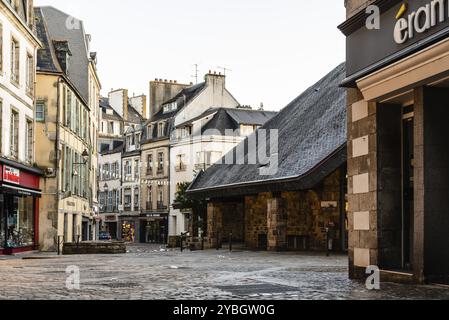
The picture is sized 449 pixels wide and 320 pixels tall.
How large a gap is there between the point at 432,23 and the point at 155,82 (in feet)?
185

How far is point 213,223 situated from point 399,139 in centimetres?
2273

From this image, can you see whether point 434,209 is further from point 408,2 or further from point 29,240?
point 29,240

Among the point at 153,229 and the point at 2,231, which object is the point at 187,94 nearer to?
the point at 153,229

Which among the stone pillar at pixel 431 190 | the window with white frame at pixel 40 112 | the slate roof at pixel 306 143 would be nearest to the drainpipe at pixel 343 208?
the slate roof at pixel 306 143

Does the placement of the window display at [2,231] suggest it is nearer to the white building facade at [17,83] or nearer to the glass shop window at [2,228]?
the glass shop window at [2,228]

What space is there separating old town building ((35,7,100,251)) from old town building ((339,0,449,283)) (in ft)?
59.1

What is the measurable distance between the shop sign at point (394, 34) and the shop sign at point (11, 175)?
592 inches

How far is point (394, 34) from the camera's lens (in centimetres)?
1027

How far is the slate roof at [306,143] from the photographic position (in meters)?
23.0

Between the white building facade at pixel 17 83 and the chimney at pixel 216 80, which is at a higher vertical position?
the chimney at pixel 216 80

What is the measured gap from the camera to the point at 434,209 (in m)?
9.83

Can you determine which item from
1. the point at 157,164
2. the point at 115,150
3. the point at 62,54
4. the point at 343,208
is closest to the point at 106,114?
the point at 115,150

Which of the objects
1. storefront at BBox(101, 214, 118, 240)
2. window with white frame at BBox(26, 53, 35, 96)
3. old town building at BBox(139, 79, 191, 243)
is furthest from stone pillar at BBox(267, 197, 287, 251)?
storefront at BBox(101, 214, 118, 240)

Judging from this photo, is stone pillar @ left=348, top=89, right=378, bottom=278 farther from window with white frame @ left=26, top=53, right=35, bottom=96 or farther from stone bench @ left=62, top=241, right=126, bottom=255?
window with white frame @ left=26, top=53, right=35, bottom=96
